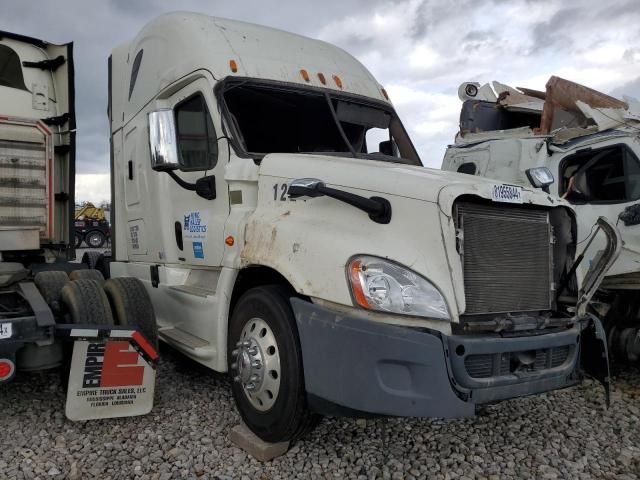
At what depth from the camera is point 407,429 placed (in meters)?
3.85

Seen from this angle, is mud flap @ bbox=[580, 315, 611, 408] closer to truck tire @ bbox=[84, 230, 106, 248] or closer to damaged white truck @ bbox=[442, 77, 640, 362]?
damaged white truck @ bbox=[442, 77, 640, 362]

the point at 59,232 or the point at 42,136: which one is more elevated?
the point at 42,136

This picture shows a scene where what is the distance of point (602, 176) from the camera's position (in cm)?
585

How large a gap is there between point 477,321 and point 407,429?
127cm

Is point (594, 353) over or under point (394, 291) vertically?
under

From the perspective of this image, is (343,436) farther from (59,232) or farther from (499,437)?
(59,232)

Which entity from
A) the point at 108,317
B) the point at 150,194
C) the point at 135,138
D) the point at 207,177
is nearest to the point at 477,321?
the point at 207,177

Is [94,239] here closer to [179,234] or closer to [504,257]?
[179,234]

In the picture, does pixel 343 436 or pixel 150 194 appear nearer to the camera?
pixel 343 436

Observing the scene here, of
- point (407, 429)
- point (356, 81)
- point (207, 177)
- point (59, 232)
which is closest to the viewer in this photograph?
point (407, 429)

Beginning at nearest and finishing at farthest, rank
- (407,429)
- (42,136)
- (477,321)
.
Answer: (477,321) → (407,429) → (42,136)

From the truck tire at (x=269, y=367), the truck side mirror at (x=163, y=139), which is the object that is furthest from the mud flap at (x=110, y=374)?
the truck side mirror at (x=163, y=139)

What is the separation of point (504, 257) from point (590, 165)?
3.43 metres

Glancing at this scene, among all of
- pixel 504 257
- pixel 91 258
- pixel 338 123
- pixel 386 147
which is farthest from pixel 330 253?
pixel 91 258
